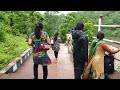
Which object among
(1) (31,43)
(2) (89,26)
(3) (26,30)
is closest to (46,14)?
(3) (26,30)

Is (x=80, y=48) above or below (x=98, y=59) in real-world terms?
above

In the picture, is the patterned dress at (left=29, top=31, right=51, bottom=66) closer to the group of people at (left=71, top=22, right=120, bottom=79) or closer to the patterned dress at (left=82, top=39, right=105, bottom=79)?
the group of people at (left=71, top=22, right=120, bottom=79)

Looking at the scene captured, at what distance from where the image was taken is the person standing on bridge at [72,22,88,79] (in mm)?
6434

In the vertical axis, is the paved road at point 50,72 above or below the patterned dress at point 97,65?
below

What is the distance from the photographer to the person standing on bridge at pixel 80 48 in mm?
6434

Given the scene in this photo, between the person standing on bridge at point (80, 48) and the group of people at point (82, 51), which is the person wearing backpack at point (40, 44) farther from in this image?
the person standing on bridge at point (80, 48)

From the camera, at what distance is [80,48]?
6484 millimetres

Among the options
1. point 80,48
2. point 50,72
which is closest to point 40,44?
point 80,48

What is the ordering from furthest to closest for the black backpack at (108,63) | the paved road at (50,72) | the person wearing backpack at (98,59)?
the paved road at (50,72) < the black backpack at (108,63) < the person wearing backpack at (98,59)

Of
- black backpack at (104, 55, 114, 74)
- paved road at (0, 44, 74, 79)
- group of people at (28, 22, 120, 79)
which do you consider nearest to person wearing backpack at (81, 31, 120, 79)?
group of people at (28, 22, 120, 79)

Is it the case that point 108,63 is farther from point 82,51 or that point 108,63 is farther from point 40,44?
point 40,44

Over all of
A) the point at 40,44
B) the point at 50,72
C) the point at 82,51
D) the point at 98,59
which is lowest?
the point at 50,72

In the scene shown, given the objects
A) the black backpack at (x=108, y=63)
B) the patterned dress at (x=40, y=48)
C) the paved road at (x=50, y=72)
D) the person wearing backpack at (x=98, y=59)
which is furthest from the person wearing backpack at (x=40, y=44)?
the paved road at (x=50, y=72)
